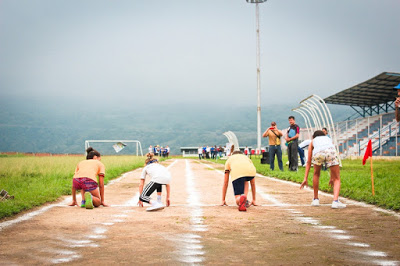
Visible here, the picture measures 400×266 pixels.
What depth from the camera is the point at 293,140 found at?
17.6 metres

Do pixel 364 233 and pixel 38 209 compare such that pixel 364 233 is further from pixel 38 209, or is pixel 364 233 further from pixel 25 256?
pixel 38 209

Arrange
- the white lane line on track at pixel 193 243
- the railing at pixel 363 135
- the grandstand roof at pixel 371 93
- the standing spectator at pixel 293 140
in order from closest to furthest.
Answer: the white lane line on track at pixel 193 243
the standing spectator at pixel 293 140
the grandstand roof at pixel 371 93
the railing at pixel 363 135

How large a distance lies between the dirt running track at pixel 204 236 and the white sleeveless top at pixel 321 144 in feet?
3.65

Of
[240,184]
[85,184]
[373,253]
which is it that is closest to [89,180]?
[85,184]

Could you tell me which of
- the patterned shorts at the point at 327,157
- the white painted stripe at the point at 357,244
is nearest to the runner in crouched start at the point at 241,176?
the patterned shorts at the point at 327,157

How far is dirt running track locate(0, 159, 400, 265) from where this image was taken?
4480 millimetres

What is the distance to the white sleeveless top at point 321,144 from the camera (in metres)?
8.53

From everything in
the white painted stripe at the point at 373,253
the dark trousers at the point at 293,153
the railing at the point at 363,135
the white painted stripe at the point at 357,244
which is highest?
the railing at the point at 363,135

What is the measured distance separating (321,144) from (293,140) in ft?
29.8

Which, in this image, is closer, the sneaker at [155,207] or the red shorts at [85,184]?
the sneaker at [155,207]

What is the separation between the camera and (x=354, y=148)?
1517 inches

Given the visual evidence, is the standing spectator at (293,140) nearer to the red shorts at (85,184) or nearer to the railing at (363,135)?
the red shorts at (85,184)

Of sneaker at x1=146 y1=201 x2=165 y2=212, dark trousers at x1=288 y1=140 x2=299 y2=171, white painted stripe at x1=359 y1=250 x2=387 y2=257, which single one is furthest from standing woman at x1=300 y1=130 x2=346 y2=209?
dark trousers at x1=288 y1=140 x2=299 y2=171

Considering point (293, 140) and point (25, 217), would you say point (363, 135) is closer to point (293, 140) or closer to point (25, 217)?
point (293, 140)
